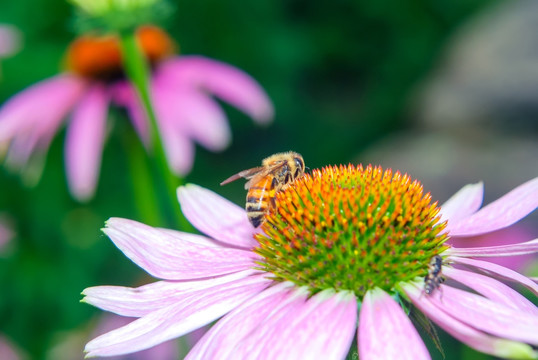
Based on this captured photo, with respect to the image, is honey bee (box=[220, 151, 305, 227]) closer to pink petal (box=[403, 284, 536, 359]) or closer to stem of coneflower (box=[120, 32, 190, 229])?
stem of coneflower (box=[120, 32, 190, 229])

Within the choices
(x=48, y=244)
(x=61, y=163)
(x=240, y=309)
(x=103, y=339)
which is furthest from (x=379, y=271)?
(x=61, y=163)

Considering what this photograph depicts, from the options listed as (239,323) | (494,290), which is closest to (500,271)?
(494,290)

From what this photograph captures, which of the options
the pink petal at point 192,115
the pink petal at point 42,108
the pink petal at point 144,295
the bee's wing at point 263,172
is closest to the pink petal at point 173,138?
the pink petal at point 192,115

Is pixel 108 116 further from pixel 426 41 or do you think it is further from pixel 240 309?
pixel 426 41

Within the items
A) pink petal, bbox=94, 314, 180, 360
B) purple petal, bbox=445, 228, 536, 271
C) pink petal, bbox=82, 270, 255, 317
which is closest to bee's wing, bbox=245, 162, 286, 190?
pink petal, bbox=82, 270, 255, 317

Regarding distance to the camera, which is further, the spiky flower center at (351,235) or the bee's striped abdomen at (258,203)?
the bee's striped abdomen at (258,203)

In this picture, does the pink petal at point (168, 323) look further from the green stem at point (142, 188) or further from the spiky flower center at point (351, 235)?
the green stem at point (142, 188)
